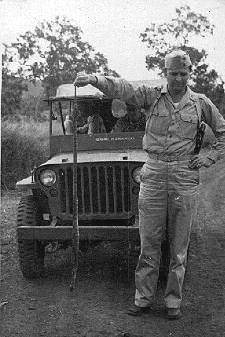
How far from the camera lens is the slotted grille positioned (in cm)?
497

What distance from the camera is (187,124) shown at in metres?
4.12

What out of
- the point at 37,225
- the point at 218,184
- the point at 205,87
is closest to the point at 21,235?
the point at 37,225

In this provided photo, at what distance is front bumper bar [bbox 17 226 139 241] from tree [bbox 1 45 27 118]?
1.14 m

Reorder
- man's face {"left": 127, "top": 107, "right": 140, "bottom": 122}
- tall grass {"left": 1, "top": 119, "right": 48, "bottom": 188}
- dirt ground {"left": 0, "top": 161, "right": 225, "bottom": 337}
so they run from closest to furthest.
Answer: dirt ground {"left": 0, "top": 161, "right": 225, "bottom": 337}
tall grass {"left": 1, "top": 119, "right": 48, "bottom": 188}
man's face {"left": 127, "top": 107, "right": 140, "bottom": 122}

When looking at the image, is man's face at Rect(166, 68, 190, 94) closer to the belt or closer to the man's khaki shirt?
the man's khaki shirt

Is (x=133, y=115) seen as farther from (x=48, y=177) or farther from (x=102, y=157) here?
(x=48, y=177)

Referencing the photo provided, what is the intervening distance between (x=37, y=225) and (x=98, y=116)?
124 cm

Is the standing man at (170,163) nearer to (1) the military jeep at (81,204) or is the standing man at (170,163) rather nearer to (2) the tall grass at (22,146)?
(1) the military jeep at (81,204)

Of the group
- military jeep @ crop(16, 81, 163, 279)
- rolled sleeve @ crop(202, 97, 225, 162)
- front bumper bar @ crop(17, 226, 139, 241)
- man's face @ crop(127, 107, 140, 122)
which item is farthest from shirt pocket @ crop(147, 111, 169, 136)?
man's face @ crop(127, 107, 140, 122)

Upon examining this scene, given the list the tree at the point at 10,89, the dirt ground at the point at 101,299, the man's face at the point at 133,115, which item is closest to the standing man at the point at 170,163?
the dirt ground at the point at 101,299

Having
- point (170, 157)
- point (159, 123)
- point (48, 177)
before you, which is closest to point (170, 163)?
point (170, 157)

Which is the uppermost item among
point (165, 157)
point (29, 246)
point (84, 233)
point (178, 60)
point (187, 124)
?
point (178, 60)

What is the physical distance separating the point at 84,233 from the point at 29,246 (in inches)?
21.4

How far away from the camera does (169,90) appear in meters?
4.18
